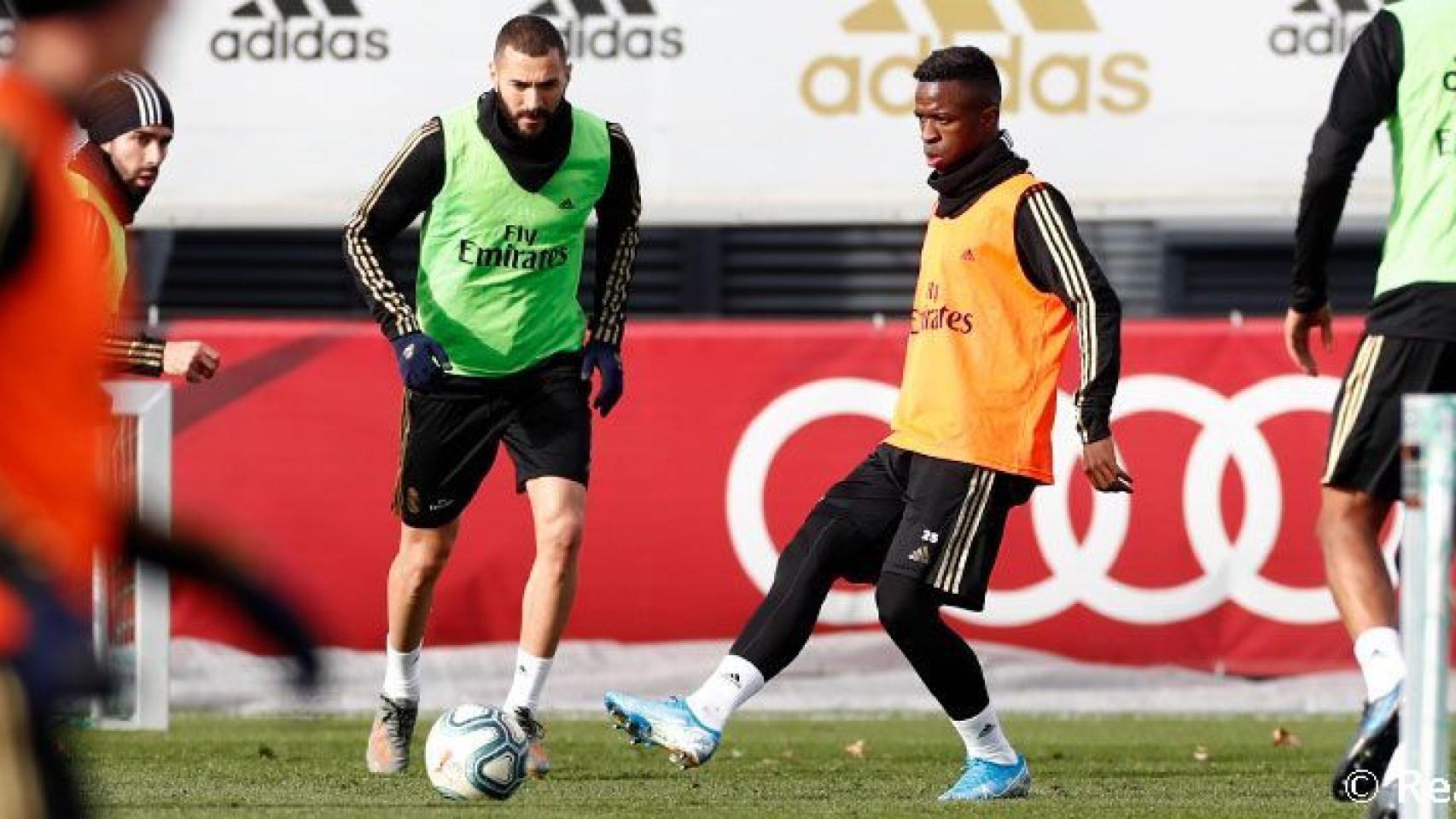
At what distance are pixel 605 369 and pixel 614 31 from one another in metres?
4.62

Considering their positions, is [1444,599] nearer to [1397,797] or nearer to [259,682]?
[1397,797]

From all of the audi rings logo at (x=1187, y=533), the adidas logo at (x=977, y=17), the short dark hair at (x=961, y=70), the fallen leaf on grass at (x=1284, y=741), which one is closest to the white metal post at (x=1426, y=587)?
the short dark hair at (x=961, y=70)

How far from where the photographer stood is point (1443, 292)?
6438mm

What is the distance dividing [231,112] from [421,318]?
4.76 meters

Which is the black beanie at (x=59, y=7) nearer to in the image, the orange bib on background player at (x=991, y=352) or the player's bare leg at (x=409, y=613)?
the orange bib on background player at (x=991, y=352)

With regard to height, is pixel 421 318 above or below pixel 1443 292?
below

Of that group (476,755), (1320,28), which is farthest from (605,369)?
(1320,28)

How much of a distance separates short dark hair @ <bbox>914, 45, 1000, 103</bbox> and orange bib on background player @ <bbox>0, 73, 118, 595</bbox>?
16.3 feet

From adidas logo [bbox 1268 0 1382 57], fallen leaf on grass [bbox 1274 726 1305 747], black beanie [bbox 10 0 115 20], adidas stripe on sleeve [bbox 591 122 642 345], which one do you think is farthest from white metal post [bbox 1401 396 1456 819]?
adidas logo [bbox 1268 0 1382 57]

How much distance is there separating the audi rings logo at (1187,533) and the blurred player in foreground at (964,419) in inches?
139

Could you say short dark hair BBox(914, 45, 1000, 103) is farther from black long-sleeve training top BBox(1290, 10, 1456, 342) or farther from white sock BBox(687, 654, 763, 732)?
white sock BBox(687, 654, 763, 732)

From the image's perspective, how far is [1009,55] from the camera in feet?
42.2

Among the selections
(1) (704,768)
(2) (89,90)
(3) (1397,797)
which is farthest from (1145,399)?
(2) (89,90)

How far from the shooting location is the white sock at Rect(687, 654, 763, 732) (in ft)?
24.7
